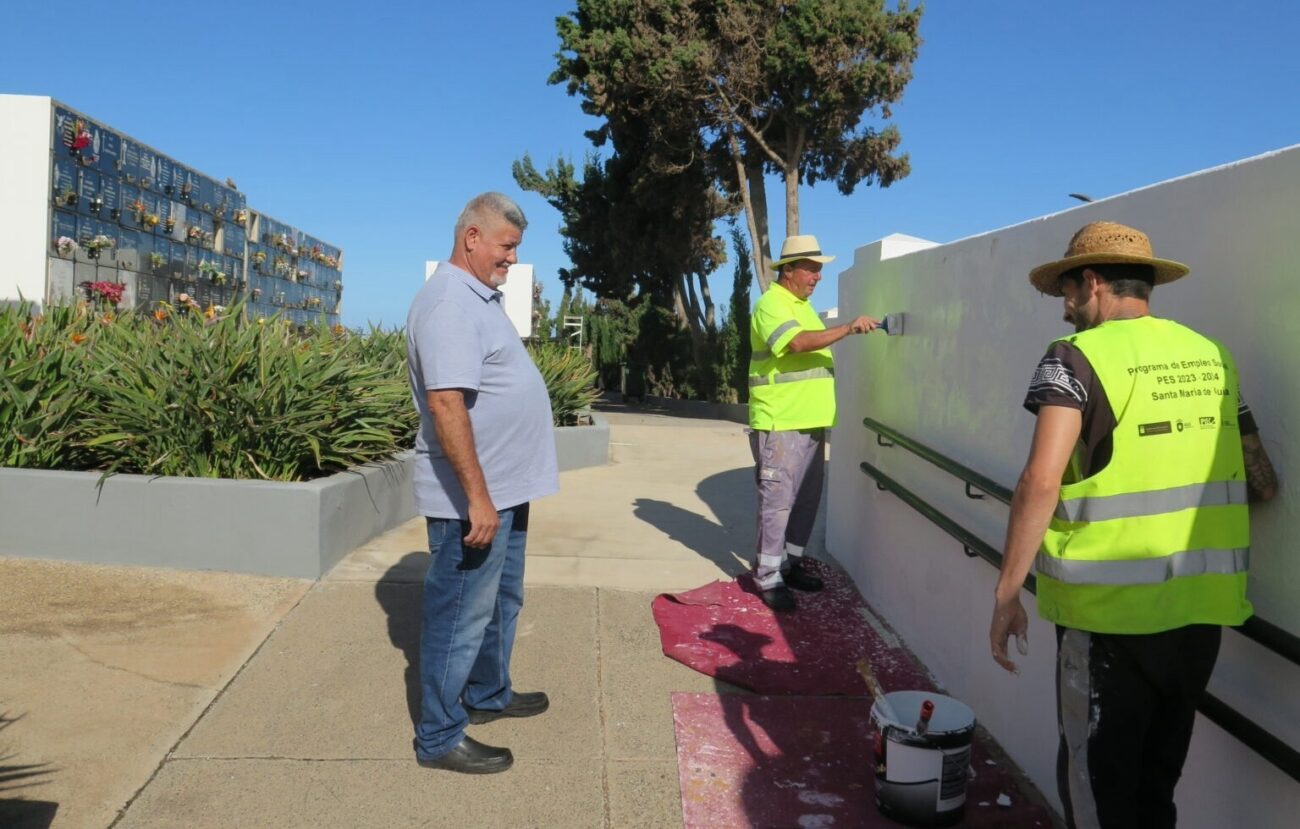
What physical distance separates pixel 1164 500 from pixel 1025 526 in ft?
0.95

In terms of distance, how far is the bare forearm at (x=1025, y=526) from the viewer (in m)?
2.36

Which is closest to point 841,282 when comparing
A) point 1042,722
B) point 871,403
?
point 871,403

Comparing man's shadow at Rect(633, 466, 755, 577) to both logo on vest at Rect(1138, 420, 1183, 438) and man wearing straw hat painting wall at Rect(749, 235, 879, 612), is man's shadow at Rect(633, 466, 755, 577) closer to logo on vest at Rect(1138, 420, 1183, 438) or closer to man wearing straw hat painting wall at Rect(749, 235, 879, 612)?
man wearing straw hat painting wall at Rect(749, 235, 879, 612)

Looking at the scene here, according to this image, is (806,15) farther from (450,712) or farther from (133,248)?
(450,712)

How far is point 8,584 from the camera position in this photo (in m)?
5.38

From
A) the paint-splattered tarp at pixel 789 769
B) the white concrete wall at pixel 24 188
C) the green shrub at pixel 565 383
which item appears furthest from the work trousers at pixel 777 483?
the white concrete wall at pixel 24 188

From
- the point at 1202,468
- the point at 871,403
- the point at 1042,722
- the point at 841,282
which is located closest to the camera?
the point at 1202,468

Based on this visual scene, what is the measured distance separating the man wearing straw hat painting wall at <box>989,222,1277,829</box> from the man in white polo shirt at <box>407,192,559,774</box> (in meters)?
1.76

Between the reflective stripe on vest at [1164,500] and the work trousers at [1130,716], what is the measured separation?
26 cm

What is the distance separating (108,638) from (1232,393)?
14.5 ft

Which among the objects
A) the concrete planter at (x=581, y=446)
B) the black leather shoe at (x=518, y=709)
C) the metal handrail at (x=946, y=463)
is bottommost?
the black leather shoe at (x=518, y=709)

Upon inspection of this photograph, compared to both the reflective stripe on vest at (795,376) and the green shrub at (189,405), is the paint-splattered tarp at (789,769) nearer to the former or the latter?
the reflective stripe on vest at (795,376)

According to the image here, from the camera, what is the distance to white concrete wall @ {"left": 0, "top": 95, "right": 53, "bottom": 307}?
42.9 feet

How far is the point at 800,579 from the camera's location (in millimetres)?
5992
